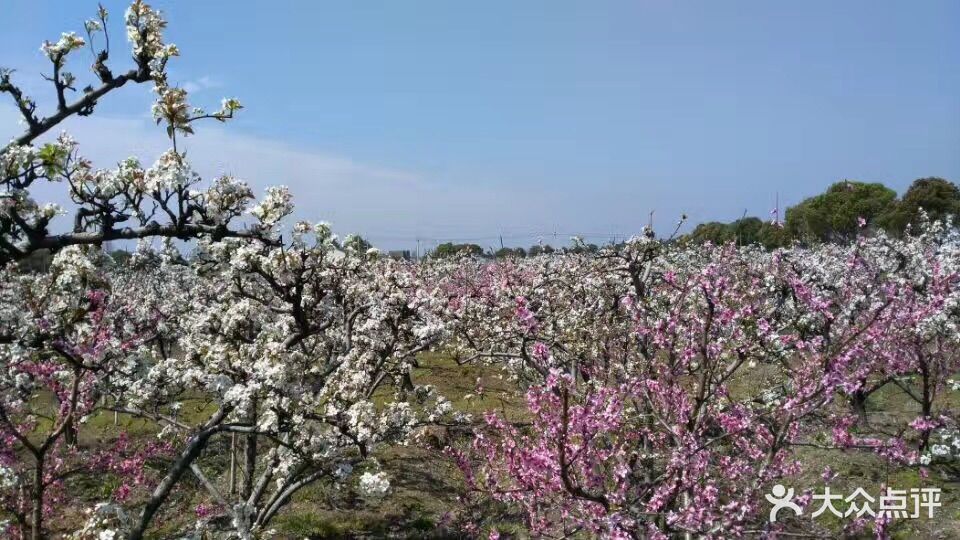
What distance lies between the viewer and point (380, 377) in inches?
442

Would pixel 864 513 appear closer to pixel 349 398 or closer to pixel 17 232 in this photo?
pixel 349 398

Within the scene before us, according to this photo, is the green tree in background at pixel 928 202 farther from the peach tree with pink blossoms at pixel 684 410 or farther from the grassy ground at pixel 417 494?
the peach tree with pink blossoms at pixel 684 410

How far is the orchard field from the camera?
5578 millimetres

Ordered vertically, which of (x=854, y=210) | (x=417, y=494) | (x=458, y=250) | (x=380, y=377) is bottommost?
(x=417, y=494)

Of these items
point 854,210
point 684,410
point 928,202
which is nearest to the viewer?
point 684,410

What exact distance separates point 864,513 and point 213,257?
1097 cm

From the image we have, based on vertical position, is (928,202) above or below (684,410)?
above

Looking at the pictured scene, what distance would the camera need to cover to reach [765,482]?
7047 millimetres

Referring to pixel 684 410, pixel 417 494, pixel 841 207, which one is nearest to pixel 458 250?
pixel 841 207

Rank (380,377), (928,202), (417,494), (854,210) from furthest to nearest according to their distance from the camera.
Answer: (854,210)
(928,202)
(417,494)
(380,377)

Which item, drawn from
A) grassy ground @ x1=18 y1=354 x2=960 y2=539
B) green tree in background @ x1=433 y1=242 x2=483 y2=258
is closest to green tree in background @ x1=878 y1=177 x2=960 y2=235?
green tree in background @ x1=433 y1=242 x2=483 y2=258

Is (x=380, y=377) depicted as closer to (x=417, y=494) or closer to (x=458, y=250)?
(x=417, y=494)

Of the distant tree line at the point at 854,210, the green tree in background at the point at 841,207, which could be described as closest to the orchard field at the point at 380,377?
the distant tree line at the point at 854,210

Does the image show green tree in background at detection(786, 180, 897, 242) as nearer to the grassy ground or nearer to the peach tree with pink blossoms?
the grassy ground
